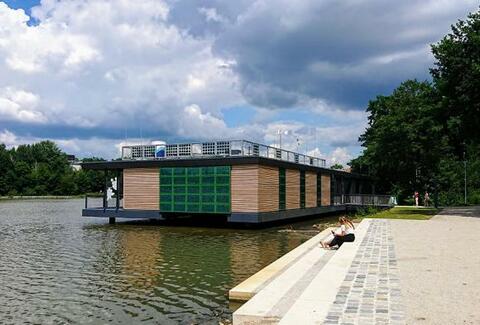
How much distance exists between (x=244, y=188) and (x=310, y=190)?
38.4 ft

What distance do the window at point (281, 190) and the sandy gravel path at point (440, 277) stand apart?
14.3 meters

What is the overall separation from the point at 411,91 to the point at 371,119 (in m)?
12.2

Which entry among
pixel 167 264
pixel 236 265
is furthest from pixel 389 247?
pixel 167 264

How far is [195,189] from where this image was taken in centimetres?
3231

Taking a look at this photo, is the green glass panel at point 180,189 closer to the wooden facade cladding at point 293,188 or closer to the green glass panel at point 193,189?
the green glass panel at point 193,189

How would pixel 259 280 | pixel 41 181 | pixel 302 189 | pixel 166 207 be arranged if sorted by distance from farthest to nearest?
pixel 41 181 → pixel 302 189 → pixel 166 207 → pixel 259 280

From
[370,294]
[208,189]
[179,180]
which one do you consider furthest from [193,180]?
[370,294]

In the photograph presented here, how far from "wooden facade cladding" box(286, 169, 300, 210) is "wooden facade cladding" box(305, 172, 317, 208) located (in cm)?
236

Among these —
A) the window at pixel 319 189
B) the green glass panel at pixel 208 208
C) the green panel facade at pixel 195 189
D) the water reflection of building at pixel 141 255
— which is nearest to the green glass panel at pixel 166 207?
the green panel facade at pixel 195 189

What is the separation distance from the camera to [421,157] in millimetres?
42969

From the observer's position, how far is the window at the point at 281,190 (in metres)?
33.4

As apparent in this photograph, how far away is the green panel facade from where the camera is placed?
31141 millimetres

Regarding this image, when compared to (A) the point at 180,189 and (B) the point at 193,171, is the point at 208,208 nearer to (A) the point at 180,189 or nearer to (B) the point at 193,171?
(A) the point at 180,189

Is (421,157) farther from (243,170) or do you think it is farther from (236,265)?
(236,265)
